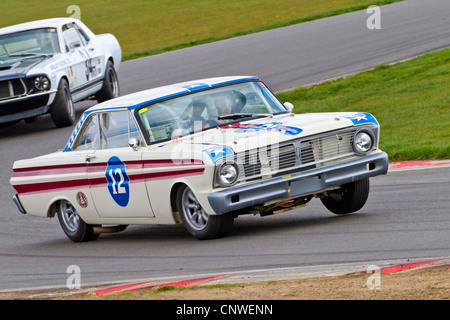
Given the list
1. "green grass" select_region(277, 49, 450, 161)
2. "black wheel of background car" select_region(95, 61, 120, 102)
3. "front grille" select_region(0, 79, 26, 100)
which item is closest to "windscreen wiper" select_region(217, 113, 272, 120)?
"green grass" select_region(277, 49, 450, 161)

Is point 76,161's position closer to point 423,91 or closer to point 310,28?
point 423,91

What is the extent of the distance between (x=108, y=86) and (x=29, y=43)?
2.47 m

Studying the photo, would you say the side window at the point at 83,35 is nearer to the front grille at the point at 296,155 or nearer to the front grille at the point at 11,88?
the front grille at the point at 11,88

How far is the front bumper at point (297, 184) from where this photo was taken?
8531 millimetres

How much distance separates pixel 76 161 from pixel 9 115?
777 cm

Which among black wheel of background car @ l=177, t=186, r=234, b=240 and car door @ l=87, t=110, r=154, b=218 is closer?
black wheel of background car @ l=177, t=186, r=234, b=240

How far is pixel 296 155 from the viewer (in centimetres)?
884

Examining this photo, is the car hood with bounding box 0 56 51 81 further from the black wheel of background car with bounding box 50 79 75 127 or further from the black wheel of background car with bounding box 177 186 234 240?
the black wheel of background car with bounding box 177 186 234 240

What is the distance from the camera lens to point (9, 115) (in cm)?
1758

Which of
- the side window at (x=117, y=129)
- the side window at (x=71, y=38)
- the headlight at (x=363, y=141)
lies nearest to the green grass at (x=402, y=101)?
the headlight at (x=363, y=141)

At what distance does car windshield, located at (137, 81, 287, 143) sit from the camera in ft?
31.2

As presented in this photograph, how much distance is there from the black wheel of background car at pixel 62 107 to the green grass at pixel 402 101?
13.3ft

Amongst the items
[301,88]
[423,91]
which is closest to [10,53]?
[301,88]

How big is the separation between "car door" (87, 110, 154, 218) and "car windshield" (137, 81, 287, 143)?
205 mm
